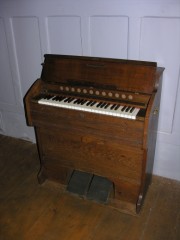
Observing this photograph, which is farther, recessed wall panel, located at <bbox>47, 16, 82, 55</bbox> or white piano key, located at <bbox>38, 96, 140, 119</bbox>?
recessed wall panel, located at <bbox>47, 16, 82, 55</bbox>

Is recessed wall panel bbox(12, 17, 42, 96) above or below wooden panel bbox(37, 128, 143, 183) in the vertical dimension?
above

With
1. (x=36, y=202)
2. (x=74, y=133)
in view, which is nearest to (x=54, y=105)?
(x=74, y=133)

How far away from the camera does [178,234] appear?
185 centimetres

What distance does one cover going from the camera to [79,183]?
221cm

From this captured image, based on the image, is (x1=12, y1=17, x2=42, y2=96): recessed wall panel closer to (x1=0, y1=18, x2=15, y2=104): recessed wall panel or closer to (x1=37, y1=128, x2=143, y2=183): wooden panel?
(x1=0, y1=18, x2=15, y2=104): recessed wall panel

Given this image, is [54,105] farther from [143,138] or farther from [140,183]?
[140,183]

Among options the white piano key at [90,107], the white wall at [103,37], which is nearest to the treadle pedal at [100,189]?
the white wall at [103,37]

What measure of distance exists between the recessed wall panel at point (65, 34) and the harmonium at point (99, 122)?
0.97ft

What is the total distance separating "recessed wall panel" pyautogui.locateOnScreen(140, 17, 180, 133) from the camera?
1.83 meters

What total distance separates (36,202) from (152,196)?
105cm

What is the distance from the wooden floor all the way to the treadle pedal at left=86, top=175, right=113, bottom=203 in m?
0.09

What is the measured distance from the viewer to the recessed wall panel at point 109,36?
6.51ft

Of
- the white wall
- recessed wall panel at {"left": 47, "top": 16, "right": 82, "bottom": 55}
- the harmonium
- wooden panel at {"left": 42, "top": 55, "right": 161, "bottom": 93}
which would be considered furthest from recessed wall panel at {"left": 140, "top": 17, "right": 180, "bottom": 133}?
recessed wall panel at {"left": 47, "top": 16, "right": 82, "bottom": 55}

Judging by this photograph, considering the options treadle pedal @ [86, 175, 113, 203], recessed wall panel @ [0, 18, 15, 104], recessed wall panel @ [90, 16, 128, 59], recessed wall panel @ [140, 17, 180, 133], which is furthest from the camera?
recessed wall panel @ [0, 18, 15, 104]
